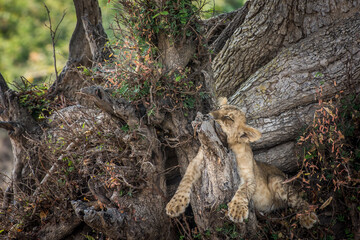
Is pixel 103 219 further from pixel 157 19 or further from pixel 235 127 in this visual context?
pixel 157 19

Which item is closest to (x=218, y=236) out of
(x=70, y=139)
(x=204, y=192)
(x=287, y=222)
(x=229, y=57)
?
(x=204, y=192)

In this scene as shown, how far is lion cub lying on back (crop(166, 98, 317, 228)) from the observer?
348cm

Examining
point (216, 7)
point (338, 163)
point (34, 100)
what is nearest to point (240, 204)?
point (338, 163)

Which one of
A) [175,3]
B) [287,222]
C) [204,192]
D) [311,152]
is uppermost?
[175,3]

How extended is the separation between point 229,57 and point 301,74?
54.6 inches

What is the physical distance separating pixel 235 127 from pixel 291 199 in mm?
1183

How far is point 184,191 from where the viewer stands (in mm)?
3678

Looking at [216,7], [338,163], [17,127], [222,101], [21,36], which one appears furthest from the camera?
[21,36]

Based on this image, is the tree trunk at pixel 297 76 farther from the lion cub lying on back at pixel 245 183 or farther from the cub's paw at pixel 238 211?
the cub's paw at pixel 238 211

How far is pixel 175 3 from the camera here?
4020mm

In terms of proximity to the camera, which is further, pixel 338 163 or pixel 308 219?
pixel 338 163

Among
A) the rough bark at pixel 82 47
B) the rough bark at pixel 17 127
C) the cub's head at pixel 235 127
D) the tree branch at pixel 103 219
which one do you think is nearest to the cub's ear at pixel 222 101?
the cub's head at pixel 235 127

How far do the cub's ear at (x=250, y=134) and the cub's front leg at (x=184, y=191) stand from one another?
0.53m

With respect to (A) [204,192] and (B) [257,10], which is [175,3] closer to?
(B) [257,10]
